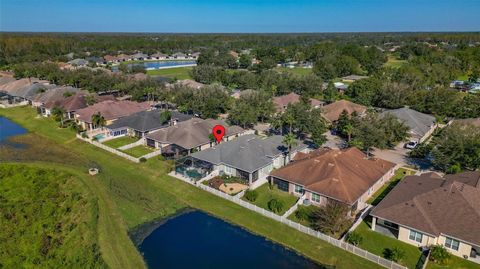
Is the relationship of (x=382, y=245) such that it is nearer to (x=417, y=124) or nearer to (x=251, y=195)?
(x=251, y=195)

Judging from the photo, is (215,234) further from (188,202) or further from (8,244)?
(8,244)

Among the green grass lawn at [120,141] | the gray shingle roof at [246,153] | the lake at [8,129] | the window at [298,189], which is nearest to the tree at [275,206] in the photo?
the window at [298,189]

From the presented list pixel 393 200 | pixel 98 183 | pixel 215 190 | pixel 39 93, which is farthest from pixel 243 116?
pixel 39 93

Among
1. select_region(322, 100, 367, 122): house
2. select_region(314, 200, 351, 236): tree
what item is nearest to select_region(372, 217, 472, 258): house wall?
select_region(314, 200, 351, 236): tree

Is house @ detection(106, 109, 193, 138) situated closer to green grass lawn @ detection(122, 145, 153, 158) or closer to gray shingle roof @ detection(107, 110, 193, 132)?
gray shingle roof @ detection(107, 110, 193, 132)

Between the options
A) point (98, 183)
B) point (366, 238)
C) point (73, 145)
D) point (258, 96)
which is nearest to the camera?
point (366, 238)

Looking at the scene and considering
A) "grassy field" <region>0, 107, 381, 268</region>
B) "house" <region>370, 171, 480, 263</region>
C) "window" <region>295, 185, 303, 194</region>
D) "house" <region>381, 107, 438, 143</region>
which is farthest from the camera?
"house" <region>381, 107, 438, 143</region>

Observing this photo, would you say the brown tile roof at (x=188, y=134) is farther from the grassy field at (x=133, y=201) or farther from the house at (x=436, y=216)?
the house at (x=436, y=216)
